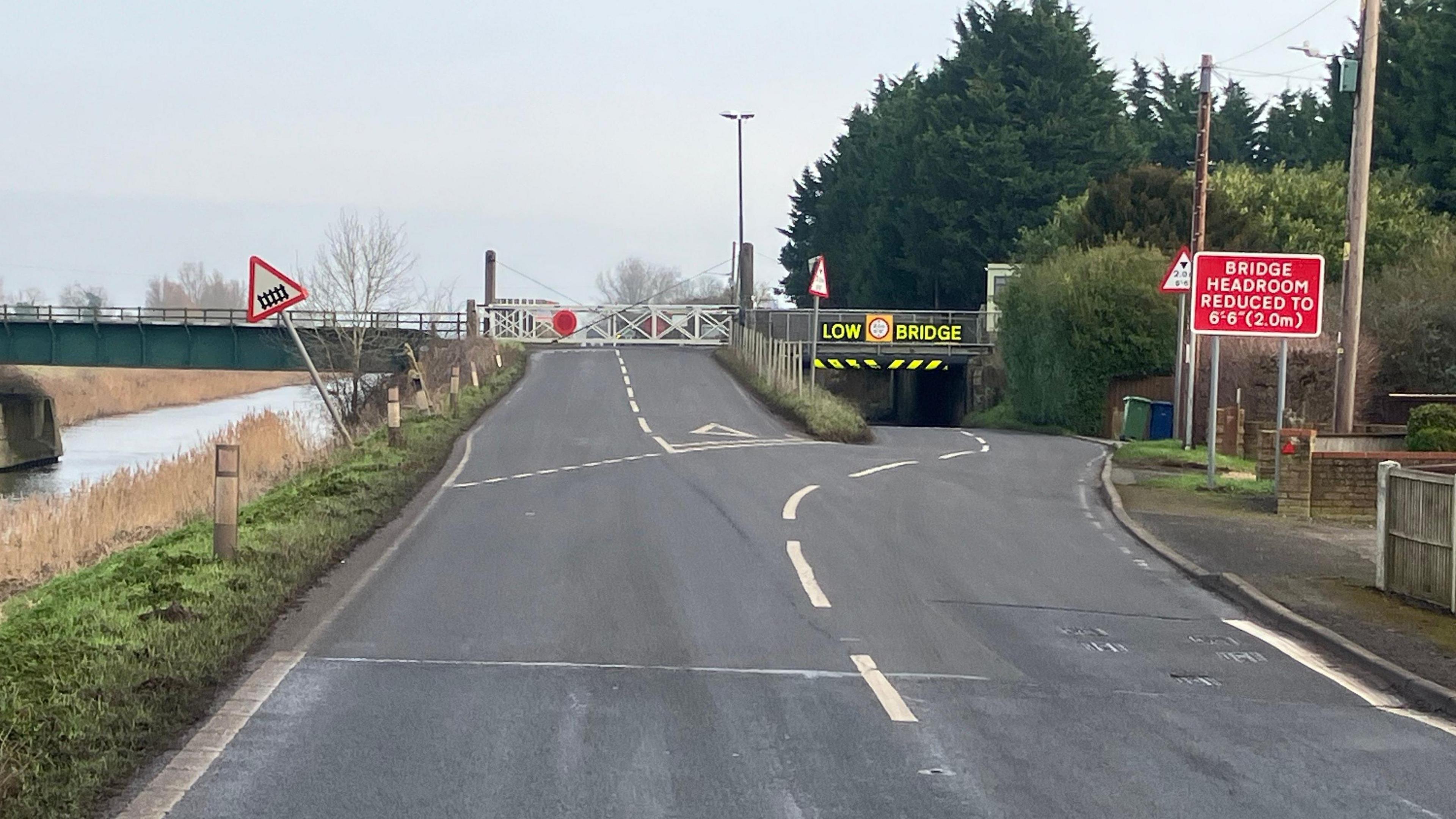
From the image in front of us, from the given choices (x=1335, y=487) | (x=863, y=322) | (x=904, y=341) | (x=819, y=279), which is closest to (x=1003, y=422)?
(x=904, y=341)

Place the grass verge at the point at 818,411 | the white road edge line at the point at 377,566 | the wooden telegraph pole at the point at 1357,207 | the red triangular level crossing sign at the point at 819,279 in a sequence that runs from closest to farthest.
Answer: the white road edge line at the point at 377,566, the wooden telegraph pole at the point at 1357,207, the grass verge at the point at 818,411, the red triangular level crossing sign at the point at 819,279

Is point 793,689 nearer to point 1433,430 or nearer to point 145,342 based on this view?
point 1433,430

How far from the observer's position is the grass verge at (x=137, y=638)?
6.26 metres

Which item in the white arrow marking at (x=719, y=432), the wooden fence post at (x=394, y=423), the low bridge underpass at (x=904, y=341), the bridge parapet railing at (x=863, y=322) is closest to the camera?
the wooden fence post at (x=394, y=423)

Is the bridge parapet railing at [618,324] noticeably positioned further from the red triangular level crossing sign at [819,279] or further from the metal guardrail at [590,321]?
the red triangular level crossing sign at [819,279]

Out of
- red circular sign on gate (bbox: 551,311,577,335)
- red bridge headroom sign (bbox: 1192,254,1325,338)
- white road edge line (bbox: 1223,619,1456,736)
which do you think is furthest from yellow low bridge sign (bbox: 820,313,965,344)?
white road edge line (bbox: 1223,619,1456,736)

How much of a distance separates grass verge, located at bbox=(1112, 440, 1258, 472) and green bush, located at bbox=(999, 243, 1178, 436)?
28.6ft

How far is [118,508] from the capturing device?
22.6 m

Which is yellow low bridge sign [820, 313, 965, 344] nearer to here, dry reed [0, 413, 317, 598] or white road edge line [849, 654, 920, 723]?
dry reed [0, 413, 317, 598]

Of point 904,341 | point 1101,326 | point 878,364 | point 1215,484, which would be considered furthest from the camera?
point 904,341

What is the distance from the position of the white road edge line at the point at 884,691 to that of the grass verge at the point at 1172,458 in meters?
15.2

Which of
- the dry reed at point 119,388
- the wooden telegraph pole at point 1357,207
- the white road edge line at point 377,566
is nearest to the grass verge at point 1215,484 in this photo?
the wooden telegraph pole at point 1357,207

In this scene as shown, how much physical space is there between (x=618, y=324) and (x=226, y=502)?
45.9 metres

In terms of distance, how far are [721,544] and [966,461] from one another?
39.2ft
